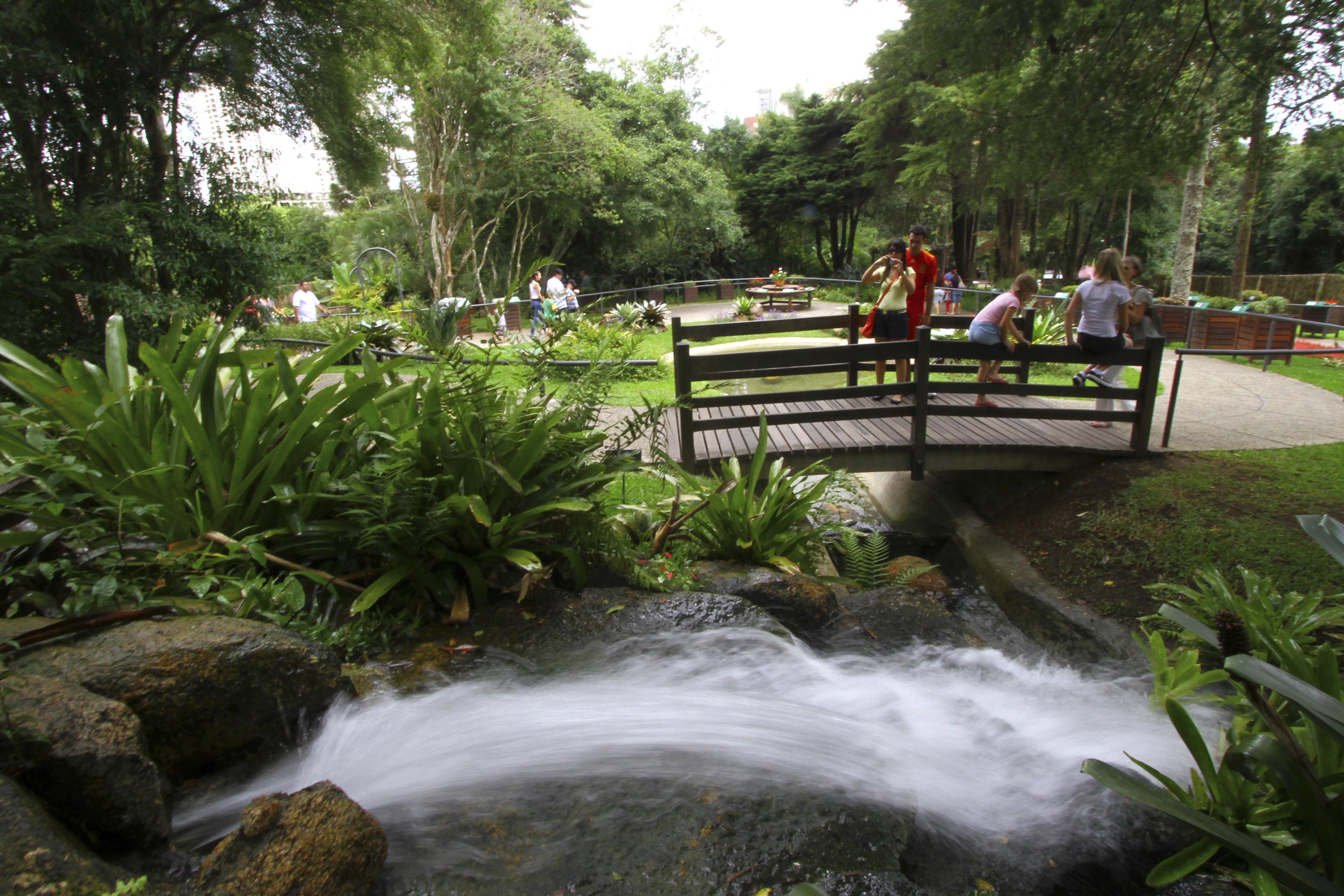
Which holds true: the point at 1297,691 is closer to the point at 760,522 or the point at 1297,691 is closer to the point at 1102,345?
the point at 760,522

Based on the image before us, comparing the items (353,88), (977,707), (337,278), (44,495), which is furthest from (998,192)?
(44,495)

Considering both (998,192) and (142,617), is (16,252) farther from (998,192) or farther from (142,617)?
(998,192)

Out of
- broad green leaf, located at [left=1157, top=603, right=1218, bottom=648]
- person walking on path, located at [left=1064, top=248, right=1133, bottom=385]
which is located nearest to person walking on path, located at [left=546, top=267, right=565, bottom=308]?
person walking on path, located at [left=1064, top=248, right=1133, bottom=385]

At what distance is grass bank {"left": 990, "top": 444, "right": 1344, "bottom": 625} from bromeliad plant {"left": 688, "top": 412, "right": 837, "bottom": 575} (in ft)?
5.96

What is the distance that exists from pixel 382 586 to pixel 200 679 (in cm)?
82

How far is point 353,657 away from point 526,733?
833 millimetres

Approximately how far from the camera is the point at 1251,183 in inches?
463

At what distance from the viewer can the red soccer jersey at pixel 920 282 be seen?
7.49m

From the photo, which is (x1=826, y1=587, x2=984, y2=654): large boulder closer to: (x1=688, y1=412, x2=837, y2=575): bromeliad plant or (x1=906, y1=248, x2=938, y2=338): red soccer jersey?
(x1=688, y1=412, x2=837, y2=575): bromeliad plant

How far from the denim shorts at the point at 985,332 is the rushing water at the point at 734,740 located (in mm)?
4169

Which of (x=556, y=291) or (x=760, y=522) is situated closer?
(x=760, y=522)

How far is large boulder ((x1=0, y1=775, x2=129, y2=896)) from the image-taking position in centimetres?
151

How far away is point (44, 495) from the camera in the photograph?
3.07 meters

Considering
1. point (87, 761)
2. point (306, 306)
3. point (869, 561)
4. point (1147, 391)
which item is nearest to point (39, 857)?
point (87, 761)
